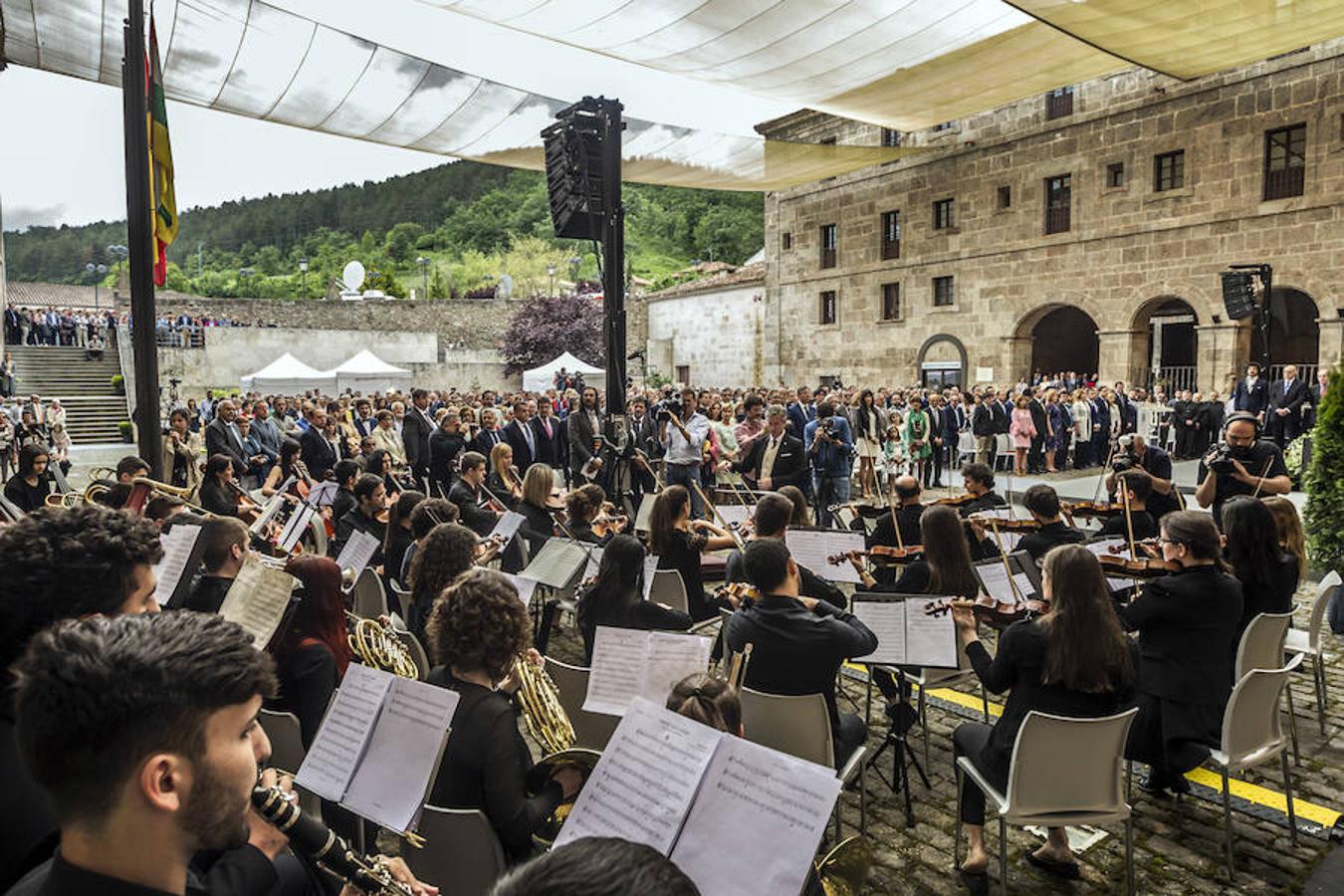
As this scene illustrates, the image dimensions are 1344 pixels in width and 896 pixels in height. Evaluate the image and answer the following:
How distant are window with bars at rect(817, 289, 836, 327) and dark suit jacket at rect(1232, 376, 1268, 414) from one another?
49.4 ft

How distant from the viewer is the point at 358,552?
17.9 feet

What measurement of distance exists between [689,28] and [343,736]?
1121 cm

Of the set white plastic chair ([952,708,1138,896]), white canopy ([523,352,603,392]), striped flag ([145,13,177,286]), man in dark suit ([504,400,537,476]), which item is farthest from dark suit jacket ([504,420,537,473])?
white canopy ([523,352,603,392])

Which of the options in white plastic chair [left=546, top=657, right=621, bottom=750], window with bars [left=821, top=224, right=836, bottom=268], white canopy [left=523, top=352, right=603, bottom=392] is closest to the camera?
white plastic chair [left=546, top=657, right=621, bottom=750]

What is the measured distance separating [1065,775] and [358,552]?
13.7 feet

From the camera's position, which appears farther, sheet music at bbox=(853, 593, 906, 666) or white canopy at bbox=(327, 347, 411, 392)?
white canopy at bbox=(327, 347, 411, 392)

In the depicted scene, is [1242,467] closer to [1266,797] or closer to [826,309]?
[1266,797]

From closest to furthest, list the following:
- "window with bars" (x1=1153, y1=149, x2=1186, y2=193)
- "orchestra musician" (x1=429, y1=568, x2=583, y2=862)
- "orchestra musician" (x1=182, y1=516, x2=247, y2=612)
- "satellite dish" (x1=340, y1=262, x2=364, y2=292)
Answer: "orchestra musician" (x1=429, y1=568, x2=583, y2=862)
"orchestra musician" (x1=182, y1=516, x2=247, y2=612)
"window with bars" (x1=1153, y1=149, x2=1186, y2=193)
"satellite dish" (x1=340, y1=262, x2=364, y2=292)

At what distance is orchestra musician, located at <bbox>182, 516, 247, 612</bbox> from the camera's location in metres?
3.72

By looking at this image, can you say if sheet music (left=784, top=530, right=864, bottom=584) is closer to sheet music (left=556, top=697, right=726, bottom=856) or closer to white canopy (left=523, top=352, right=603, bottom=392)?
sheet music (left=556, top=697, right=726, bottom=856)

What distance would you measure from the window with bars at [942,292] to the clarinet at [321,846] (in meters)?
25.5

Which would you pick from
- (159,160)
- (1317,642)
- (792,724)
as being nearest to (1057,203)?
(1317,642)

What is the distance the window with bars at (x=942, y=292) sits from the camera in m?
25.4

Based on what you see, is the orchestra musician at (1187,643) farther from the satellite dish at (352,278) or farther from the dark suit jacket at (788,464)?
the satellite dish at (352,278)
